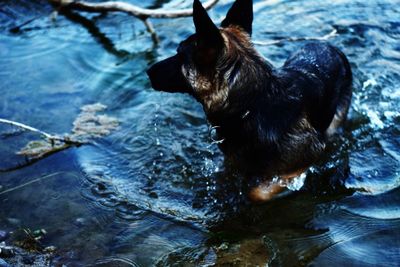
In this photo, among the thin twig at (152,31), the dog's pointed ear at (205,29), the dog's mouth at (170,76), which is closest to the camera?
the dog's pointed ear at (205,29)

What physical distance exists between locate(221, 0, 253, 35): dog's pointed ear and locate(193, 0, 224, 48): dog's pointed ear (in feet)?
2.40

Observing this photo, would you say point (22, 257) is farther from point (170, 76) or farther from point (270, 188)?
point (270, 188)

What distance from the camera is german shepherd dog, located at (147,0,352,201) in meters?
4.84

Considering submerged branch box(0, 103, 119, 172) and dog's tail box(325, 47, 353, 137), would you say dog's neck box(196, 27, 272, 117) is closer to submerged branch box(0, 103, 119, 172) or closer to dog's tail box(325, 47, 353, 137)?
dog's tail box(325, 47, 353, 137)

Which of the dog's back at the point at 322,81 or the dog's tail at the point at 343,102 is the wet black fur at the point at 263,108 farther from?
the dog's tail at the point at 343,102

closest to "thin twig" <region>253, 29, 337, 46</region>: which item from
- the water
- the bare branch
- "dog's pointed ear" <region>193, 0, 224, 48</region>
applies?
the water

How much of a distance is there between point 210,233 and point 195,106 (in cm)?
264

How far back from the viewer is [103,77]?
310 inches

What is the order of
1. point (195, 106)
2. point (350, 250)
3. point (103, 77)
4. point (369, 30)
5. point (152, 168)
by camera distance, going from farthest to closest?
point (369, 30)
point (103, 77)
point (195, 106)
point (152, 168)
point (350, 250)

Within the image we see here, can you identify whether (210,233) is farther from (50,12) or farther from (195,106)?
(50,12)

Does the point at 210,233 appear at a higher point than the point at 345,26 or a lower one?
lower

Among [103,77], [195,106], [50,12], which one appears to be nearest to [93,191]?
[195,106]

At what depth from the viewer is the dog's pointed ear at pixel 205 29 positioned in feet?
14.0

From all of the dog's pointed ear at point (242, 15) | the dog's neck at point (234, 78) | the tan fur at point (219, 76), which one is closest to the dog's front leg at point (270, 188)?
the dog's neck at point (234, 78)
